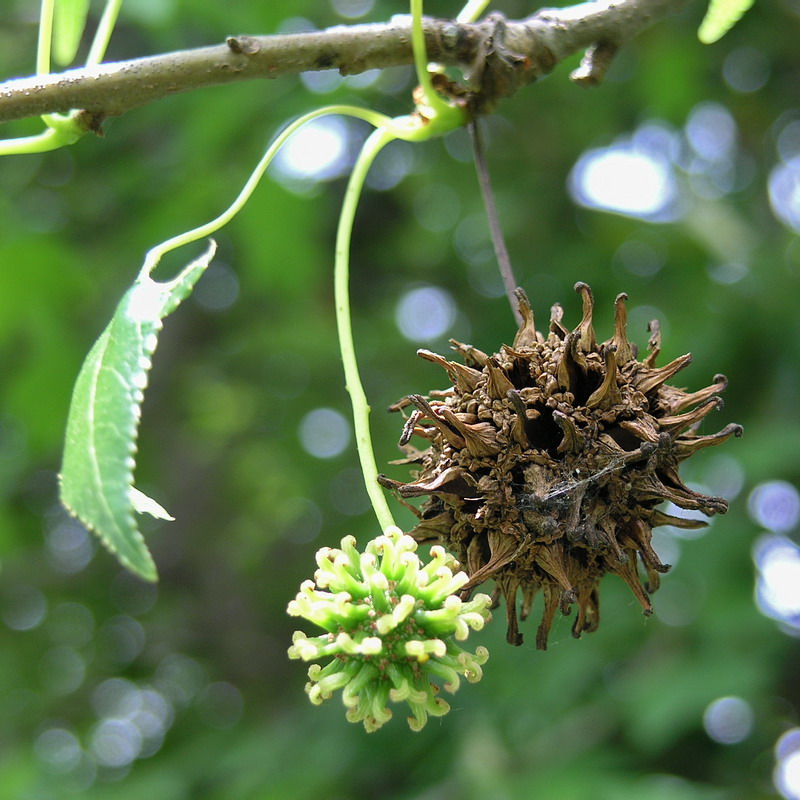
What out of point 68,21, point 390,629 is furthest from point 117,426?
point 68,21

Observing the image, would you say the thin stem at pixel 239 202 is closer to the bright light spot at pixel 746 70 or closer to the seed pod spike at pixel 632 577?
the seed pod spike at pixel 632 577

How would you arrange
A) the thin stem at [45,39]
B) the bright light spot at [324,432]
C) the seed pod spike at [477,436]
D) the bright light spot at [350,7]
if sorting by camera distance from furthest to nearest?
1. the bright light spot at [324,432]
2. the bright light spot at [350,7]
3. the thin stem at [45,39]
4. the seed pod spike at [477,436]

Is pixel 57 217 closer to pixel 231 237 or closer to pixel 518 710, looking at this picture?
pixel 231 237

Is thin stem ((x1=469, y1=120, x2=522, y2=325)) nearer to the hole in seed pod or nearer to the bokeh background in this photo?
the hole in seed pod

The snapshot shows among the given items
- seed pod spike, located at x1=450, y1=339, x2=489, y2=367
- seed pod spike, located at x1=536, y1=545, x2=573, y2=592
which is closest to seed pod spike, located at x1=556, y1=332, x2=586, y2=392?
seed pod spike, located at x1=450, y1=339, x2=489, y2=367

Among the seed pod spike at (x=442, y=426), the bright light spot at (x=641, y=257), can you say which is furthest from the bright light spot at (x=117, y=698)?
the seed pod spike at (x=442, y=426)
